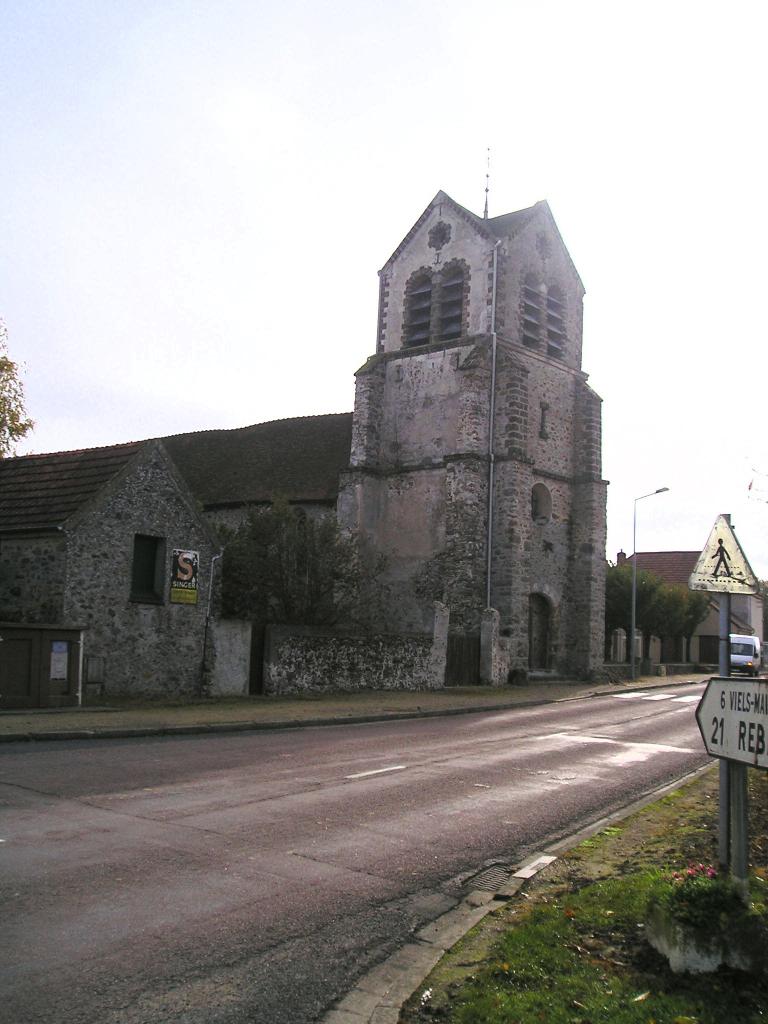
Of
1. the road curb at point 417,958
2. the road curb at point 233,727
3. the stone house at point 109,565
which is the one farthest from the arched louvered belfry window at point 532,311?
the road curb at point 417,958

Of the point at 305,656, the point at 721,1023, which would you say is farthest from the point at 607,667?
the point at 721,1023

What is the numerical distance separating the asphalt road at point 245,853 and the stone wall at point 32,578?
19.3 feet

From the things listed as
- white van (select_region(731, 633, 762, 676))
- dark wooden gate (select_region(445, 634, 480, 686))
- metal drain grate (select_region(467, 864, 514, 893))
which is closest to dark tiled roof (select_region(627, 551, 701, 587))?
white van (select_region(731, 633, 762, 676))

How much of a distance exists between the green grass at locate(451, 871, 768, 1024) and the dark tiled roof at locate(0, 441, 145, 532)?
635 inches

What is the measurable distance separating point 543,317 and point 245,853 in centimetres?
3147

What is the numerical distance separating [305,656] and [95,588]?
6.29m

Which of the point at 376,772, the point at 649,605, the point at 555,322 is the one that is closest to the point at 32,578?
the point at 376,772

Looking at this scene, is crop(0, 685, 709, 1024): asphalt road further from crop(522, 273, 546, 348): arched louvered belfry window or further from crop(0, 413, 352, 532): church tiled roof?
crop(522, 273, 546, 348): arched louvered belfry window

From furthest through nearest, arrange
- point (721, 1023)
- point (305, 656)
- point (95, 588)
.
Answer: point (305, 656) < point (95, 588) < point (721, 1023)

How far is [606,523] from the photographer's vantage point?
36.9 meters

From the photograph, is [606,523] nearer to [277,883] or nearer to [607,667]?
[607,667]

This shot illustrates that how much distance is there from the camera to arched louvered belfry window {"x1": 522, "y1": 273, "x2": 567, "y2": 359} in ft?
117

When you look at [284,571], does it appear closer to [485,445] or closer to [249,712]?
[249,712]

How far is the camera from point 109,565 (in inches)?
808
